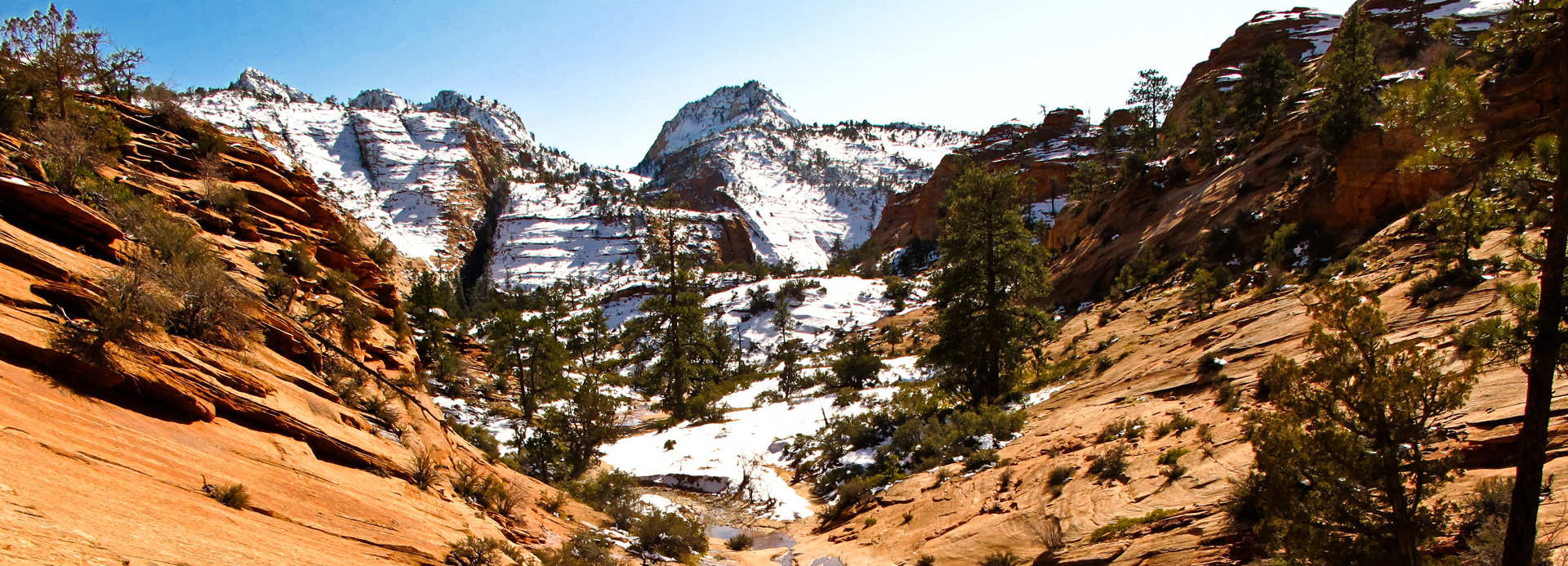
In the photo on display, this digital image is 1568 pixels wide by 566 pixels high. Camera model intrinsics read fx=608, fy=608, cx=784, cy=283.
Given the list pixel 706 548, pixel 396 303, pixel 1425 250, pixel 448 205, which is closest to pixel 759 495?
pixel 706 548

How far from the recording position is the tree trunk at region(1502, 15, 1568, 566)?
184 inches

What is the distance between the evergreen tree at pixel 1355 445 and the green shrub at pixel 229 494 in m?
10.1

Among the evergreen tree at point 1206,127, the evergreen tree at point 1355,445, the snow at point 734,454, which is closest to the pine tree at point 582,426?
the snow at point 734,454

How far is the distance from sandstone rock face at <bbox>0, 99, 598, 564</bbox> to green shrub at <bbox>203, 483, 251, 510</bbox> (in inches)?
3.8

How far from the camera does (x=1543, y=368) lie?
473 cm

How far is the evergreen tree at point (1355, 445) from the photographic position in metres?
5.29

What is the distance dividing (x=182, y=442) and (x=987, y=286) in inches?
727

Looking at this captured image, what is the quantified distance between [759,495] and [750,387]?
19170mm

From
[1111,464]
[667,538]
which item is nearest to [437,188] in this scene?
[667,538]

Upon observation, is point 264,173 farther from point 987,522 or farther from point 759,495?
point 987,522

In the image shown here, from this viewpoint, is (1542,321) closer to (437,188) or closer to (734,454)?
(734,454)

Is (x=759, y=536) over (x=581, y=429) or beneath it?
beneath

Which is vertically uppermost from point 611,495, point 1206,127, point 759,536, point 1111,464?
point 1206,127

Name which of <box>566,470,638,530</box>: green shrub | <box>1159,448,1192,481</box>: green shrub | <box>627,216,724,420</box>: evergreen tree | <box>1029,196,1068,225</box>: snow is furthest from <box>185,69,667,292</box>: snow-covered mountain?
<box>1159,448,1192,481</box>: green shrub
